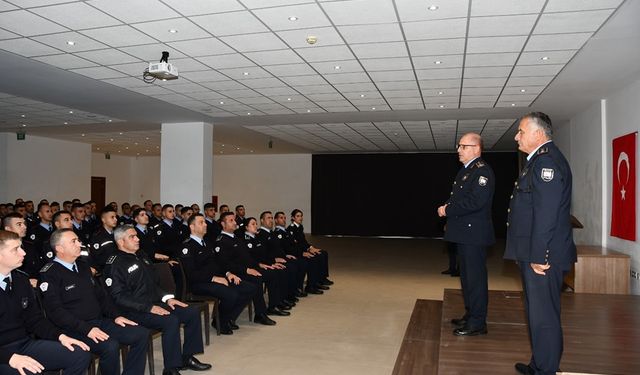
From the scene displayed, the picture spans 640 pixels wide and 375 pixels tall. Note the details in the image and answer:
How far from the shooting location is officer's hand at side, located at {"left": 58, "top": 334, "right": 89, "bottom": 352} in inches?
118

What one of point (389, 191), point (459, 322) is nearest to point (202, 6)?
point (459, 322)

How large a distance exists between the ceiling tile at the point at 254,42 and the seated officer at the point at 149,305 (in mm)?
2154

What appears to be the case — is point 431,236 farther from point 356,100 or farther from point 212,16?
point 212,16

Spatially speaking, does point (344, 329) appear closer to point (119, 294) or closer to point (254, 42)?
point (119, 294)

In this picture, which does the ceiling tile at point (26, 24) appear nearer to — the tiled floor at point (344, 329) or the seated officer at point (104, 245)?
the seated officer at point (104, 245)

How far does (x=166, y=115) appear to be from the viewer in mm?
9664

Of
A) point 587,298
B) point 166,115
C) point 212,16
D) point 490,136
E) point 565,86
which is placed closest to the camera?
point 212,16

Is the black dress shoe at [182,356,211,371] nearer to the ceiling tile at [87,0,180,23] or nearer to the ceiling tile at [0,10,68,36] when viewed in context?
the ceiling tile at [87,0,180,23]

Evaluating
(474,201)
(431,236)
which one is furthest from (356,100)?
(431,236)

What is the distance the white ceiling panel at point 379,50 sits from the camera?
520 cm

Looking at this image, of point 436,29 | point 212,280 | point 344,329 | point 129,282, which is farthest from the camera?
point 344,329

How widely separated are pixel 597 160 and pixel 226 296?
623cm

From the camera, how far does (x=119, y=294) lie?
388 cm

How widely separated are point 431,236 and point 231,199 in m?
7.57
